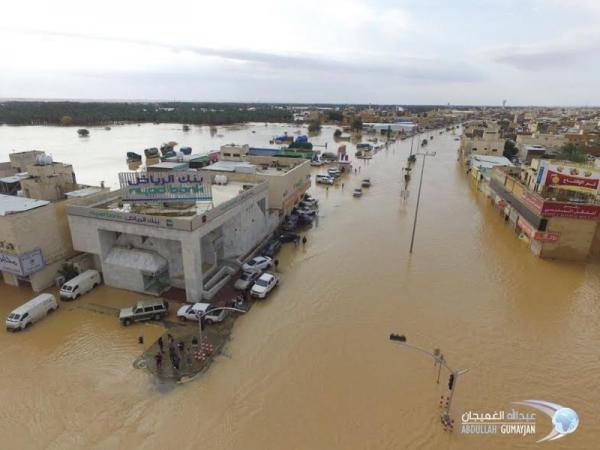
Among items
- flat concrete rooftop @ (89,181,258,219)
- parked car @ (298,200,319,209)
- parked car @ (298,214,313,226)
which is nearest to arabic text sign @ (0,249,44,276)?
flat concrete rooftop @ (89,181,258,219)

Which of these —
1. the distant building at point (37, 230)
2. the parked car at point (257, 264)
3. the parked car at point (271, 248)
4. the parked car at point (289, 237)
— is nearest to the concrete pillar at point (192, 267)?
the parked car at point (257, 264)

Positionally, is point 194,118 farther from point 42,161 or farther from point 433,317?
point 433,317

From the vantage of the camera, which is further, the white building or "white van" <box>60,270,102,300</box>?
"white van" <box>60,270,102,300</box>

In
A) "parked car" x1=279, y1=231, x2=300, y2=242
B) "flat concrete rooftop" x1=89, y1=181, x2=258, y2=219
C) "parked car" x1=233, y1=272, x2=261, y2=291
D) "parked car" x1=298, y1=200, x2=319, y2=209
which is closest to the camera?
"flat concrete rooftop" x1=89, y1=181, x2=258, y2=219

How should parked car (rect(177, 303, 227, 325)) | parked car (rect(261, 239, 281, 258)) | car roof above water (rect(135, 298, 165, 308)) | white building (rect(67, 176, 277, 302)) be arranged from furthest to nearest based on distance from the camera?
parked car (rect(261, 239, 281, 258)), white building (rect(67, 176, 277, 302)), car roof above water (rect(135, 298, 165, 308)), parked car (rect(177, 303, 227, 325))

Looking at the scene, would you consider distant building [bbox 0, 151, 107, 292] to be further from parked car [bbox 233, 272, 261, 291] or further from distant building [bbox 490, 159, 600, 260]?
distant building [bbox 490, 159, 600, 260]

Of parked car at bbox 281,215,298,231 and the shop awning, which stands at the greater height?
the shop awning

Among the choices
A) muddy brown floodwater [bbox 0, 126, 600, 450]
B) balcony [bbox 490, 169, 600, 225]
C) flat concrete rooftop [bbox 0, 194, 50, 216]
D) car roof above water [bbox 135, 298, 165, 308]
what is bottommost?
muddy brown floodwater [bbox 0, 126, 600, 450]

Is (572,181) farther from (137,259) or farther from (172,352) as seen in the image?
(137,259)
